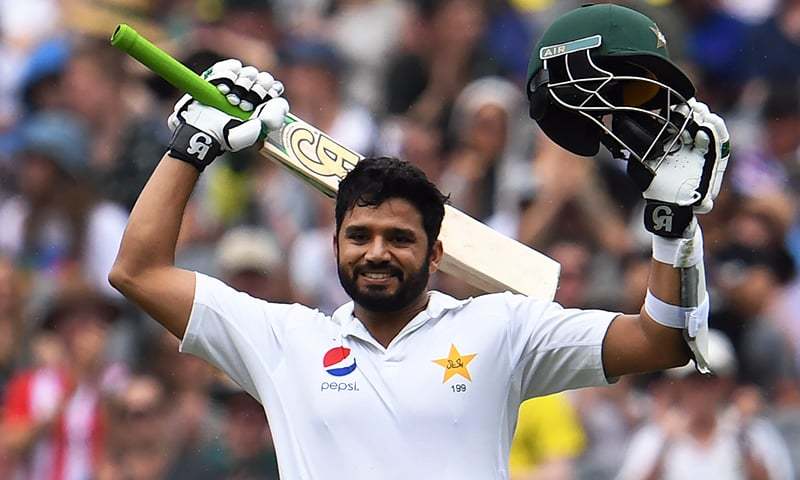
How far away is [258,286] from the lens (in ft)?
24.9

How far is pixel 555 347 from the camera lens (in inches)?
160

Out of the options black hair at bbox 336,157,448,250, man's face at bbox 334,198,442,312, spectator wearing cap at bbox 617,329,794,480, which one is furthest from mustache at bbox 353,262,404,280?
spectator wearing cap at bbox 617,329,794,480

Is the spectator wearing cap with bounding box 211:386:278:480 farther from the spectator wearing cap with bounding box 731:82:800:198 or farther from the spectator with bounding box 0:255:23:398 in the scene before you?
the spectator wearing cap with bounding box 731:82:800:198

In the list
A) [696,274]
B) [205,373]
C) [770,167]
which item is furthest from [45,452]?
[696,274]

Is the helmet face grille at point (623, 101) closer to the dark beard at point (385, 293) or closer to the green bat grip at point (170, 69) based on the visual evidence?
the dark beard at point (385, 293)

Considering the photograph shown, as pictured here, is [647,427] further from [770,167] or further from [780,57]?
[780,57]

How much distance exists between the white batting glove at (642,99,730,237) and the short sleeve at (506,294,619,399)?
334mm

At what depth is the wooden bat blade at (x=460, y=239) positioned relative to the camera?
4.51 metres

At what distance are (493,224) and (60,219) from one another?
6.60ft

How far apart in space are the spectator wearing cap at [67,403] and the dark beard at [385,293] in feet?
11.7

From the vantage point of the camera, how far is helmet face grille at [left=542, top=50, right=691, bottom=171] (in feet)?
12.6

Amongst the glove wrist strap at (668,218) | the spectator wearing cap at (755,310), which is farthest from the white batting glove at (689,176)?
the spectator wearing cap at (755,310)

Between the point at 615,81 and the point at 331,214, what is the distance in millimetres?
4145

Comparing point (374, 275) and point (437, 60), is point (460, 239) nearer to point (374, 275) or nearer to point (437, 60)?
point (374, 275)
